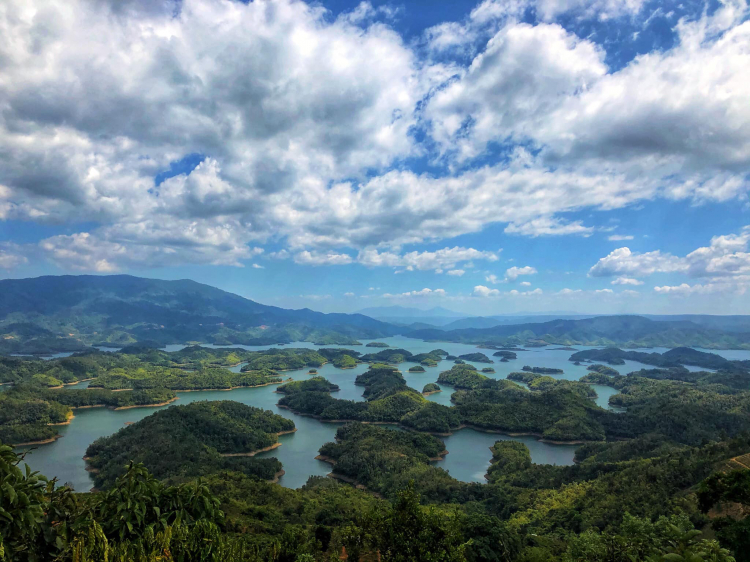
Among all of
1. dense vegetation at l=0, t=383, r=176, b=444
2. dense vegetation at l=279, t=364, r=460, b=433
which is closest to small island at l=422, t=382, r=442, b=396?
dense vegetation at l=279, t=364, r=460, b=433

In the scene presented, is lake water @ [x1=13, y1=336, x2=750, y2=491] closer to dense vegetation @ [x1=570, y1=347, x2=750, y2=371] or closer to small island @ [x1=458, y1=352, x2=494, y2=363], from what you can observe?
small island @ [x1=458, y1=352, x2=494, y2=363]

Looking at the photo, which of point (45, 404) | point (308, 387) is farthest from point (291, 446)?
point (45, 404)

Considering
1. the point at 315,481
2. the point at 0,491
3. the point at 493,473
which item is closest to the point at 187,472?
the point at 315,481

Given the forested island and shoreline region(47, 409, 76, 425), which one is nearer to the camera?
the forested island

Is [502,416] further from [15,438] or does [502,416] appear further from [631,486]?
[15,438]

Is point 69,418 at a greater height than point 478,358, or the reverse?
point 478,358

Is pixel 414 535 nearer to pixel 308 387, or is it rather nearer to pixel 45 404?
pixel 45 404

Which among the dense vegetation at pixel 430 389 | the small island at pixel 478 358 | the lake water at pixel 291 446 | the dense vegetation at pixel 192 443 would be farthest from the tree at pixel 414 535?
the small island at pixel 478 358

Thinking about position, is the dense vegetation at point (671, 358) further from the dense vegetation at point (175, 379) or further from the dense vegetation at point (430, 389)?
the dense vegetation at point (175, 379)
